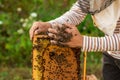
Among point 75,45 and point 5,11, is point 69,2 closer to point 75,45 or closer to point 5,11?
point 5,11

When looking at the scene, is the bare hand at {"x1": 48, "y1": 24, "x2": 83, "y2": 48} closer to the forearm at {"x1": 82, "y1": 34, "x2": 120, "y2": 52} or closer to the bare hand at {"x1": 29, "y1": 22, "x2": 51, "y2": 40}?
the forearm at {"x1": 82, "y1": 34, "x2": 120, "y2": 52}

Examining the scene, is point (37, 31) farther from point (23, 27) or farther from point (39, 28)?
point (23, 27)

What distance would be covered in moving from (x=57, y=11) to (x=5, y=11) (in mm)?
1022

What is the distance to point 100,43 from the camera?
236cm

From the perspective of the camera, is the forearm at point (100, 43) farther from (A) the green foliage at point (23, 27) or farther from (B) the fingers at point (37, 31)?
(A) the green foliage at point (23, 27)

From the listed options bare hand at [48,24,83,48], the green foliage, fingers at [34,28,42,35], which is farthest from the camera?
the green foliage

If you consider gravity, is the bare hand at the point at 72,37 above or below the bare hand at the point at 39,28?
below

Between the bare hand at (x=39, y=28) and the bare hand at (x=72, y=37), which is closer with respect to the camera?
the bare hand at (x=72, y=37)

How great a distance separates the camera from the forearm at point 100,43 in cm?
232

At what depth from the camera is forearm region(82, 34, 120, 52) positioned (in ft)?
7.61

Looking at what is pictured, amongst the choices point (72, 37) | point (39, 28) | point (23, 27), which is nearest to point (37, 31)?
point (39, 28)

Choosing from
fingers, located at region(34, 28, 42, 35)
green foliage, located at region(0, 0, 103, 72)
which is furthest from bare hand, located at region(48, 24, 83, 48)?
green foliage, located at region(0, 0, 103, 72)

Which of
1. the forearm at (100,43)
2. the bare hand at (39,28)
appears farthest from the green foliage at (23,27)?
the forearm at (100,43)

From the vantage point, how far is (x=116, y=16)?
8.21 feet
